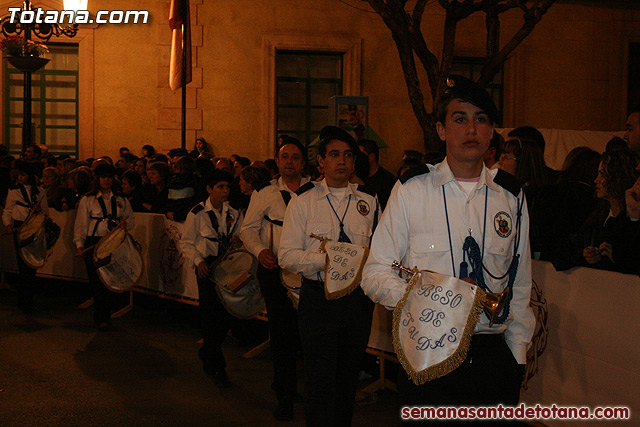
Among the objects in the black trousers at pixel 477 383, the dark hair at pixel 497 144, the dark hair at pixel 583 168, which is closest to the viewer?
the black trousers at pixel 477 383

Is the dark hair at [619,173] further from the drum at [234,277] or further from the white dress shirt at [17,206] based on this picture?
the white dress shirt at [17,206]

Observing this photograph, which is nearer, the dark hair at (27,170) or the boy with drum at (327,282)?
the boy with drum at (327,282)

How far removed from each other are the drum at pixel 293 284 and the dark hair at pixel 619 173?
2.34 m

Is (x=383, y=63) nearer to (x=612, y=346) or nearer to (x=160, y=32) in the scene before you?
(x=160, y=32)

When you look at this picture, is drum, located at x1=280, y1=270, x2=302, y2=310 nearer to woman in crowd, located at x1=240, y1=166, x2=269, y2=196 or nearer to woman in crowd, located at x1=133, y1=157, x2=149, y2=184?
woman in crowd, located at x1=240, y1=166, x2=269, y2=196

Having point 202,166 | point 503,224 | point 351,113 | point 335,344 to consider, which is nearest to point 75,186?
point 202,166

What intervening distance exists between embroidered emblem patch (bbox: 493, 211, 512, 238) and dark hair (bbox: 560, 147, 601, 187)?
3.17 metres

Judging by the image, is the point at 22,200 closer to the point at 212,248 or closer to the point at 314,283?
the point at 212,248

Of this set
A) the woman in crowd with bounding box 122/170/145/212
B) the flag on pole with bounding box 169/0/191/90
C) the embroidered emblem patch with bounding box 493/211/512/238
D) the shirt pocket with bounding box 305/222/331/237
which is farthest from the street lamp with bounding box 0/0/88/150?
the embroidered emblem patch with bounding box 493/211/512/238

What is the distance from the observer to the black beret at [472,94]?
372 centimetres

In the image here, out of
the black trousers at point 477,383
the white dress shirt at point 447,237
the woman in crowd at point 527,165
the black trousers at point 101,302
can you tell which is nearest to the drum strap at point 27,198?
the black trousers at point 101,302

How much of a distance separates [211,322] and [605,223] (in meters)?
4.05

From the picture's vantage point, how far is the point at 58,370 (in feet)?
27.9

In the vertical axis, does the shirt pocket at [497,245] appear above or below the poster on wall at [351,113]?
below
